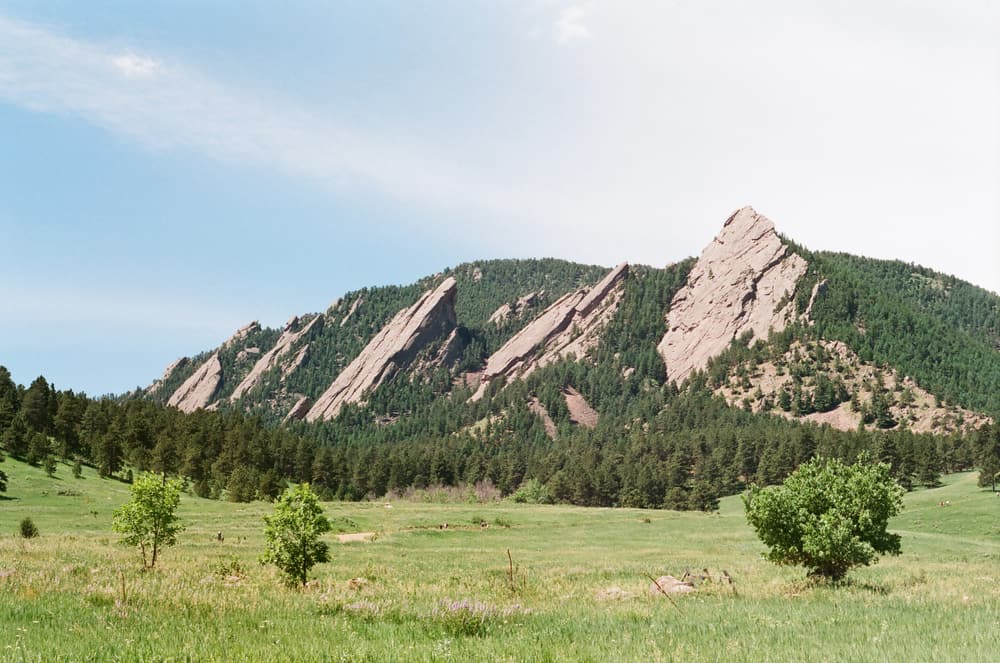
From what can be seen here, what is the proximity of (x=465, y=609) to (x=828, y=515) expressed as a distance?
55.1 feet

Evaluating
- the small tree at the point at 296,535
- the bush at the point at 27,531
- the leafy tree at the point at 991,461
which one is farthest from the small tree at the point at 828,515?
the leafy tree at the point at 991,461

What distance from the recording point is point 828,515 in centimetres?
2439

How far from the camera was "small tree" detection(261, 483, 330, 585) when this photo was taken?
957 inches

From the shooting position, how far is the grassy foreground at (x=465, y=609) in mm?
10297

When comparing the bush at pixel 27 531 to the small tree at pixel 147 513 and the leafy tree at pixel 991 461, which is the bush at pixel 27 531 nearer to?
the small tree at pixel 147 513

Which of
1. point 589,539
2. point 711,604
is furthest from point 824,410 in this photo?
point 711,604

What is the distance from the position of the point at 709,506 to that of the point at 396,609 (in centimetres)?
11909

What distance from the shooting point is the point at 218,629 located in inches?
443

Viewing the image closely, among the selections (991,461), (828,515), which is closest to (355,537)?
(828,515)

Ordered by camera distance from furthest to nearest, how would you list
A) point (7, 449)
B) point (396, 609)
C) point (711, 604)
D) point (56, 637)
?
point (7, 449) < point (711, 604) < point (396, 609) < point (56, 637)

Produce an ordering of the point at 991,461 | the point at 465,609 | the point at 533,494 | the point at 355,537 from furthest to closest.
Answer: the point at 533,494 → the point at 991,461 → the point at 355,537 → the point at 465,609

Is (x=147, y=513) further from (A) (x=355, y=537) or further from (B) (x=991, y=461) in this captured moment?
(B) (x=991, y=461)

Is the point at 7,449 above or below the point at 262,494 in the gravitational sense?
above

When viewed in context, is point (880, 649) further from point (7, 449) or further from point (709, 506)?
point (709, 506)
